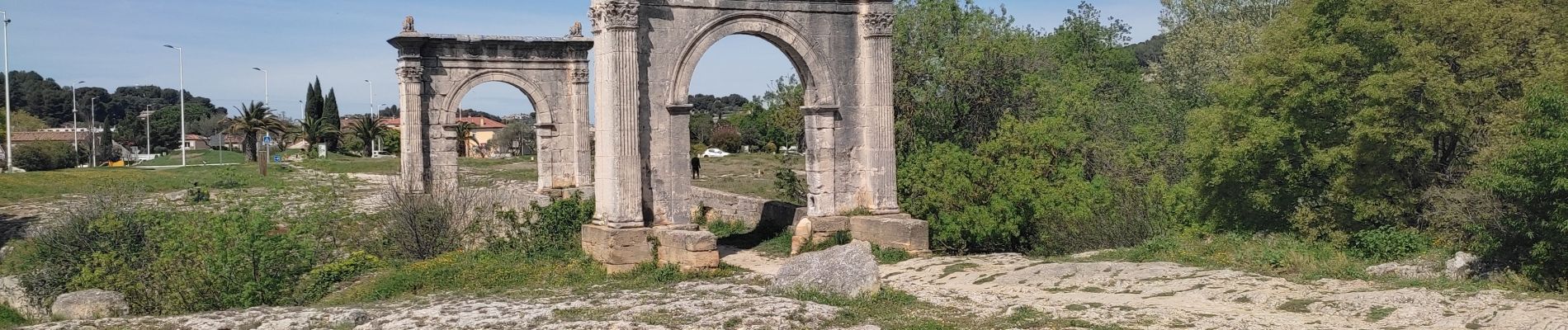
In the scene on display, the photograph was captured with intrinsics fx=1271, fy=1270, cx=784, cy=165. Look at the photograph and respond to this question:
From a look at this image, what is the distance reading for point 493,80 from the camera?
94.1 feet

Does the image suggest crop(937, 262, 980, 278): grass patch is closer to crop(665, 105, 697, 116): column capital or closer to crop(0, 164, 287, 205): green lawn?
crop(665, 105, 697, 116): column capital

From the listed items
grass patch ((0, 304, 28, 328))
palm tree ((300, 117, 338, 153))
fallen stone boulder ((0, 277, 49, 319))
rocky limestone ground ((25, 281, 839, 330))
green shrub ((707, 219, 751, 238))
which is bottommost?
grass patch ((0, 304, 28, 328))

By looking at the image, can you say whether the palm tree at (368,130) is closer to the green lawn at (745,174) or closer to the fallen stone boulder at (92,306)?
the green lawn at (745,174)

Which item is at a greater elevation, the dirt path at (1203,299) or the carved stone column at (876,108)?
the carved stone column at (876,108)

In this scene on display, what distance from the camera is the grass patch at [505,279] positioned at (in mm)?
14555

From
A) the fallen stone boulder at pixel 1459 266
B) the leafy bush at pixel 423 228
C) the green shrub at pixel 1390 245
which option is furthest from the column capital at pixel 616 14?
the fallen stone boulder at pixel 1459 266

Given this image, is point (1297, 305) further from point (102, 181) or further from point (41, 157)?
point (41, 157)

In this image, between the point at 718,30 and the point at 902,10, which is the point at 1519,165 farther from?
the point at 902,10

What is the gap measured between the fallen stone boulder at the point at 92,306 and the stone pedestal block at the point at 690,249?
6.17 meters

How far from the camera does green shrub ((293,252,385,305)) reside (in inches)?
597

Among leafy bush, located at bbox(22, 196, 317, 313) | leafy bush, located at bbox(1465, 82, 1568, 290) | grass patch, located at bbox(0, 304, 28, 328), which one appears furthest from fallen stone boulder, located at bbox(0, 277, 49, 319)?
leafy bush, located at bbox(1465, 82, 1568, 290)

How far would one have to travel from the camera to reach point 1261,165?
21.0m

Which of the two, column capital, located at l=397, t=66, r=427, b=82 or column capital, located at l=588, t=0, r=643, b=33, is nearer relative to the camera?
column capital, located at l=588, t=0, r=643, b=33

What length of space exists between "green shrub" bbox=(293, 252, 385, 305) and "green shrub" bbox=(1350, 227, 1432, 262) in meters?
11.9
